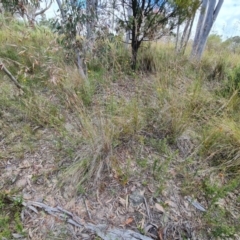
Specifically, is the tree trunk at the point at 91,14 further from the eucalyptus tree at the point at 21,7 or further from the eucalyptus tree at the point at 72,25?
the eucalyptus tree at the point at 21,7

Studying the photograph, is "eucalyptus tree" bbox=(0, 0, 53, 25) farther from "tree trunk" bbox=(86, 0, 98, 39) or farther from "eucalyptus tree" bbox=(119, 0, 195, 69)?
"eucalyptus tree" bbox=(119, 0, 195, 69)

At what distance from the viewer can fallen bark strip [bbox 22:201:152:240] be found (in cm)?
100

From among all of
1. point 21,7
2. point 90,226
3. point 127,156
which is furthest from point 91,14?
point 90,226

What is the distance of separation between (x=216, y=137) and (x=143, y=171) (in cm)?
72

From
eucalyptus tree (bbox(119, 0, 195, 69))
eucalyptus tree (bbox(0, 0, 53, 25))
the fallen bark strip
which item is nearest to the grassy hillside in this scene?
the fallen bark strip

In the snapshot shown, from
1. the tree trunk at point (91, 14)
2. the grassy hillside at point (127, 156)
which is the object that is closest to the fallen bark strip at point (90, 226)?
the grassy hillside at point (127, 156)

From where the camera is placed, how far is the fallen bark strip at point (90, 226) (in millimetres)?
999

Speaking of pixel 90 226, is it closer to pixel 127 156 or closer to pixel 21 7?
pixel 127 156

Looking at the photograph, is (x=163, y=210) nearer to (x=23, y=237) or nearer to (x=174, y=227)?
(x=174, y=227)

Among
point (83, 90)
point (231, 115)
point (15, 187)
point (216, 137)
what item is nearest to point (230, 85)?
point (231, 115)

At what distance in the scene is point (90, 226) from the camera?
3.42 feet

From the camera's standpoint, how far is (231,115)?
183 cm

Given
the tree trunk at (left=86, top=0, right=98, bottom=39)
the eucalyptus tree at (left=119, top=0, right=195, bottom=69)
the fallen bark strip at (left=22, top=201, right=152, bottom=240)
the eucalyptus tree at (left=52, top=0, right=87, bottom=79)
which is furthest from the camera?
the eucalyptus tree at (left=119, top=0, right=195, bottom=69)

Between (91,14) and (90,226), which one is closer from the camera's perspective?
(90,226)
